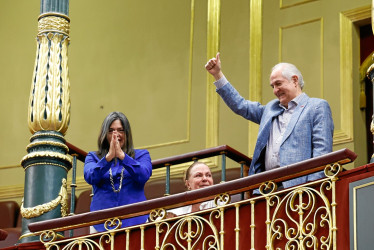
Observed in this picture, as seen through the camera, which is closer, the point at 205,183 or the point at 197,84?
the point at 205,183

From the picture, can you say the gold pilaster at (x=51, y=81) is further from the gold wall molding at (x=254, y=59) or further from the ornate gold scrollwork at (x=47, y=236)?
the gold wall molding at (x=254, y=59)

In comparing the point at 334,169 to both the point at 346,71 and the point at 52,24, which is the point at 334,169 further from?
the point at 346,71

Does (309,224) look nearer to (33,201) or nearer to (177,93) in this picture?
(33,201)

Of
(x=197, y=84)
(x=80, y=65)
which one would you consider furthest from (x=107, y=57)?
(x=197, y=84)

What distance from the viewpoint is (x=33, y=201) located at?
22.8ft

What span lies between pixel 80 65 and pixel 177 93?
1.25m

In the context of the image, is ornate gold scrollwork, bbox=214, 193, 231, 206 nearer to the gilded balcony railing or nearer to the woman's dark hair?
the gilded balcony railing

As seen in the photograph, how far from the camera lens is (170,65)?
408 inches

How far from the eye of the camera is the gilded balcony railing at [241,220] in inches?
222

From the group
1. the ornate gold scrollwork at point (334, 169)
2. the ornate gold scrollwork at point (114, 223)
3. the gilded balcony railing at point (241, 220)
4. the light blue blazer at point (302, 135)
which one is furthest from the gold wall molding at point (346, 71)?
the ornate gold scrollwork at point (334, 169)

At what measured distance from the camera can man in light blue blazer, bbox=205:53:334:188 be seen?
630 centimetres

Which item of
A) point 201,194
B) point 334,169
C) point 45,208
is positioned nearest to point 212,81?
point 45,208

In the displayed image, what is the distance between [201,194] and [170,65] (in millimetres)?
4386

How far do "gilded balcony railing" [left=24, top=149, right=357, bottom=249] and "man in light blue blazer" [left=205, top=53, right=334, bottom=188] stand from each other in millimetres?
265
